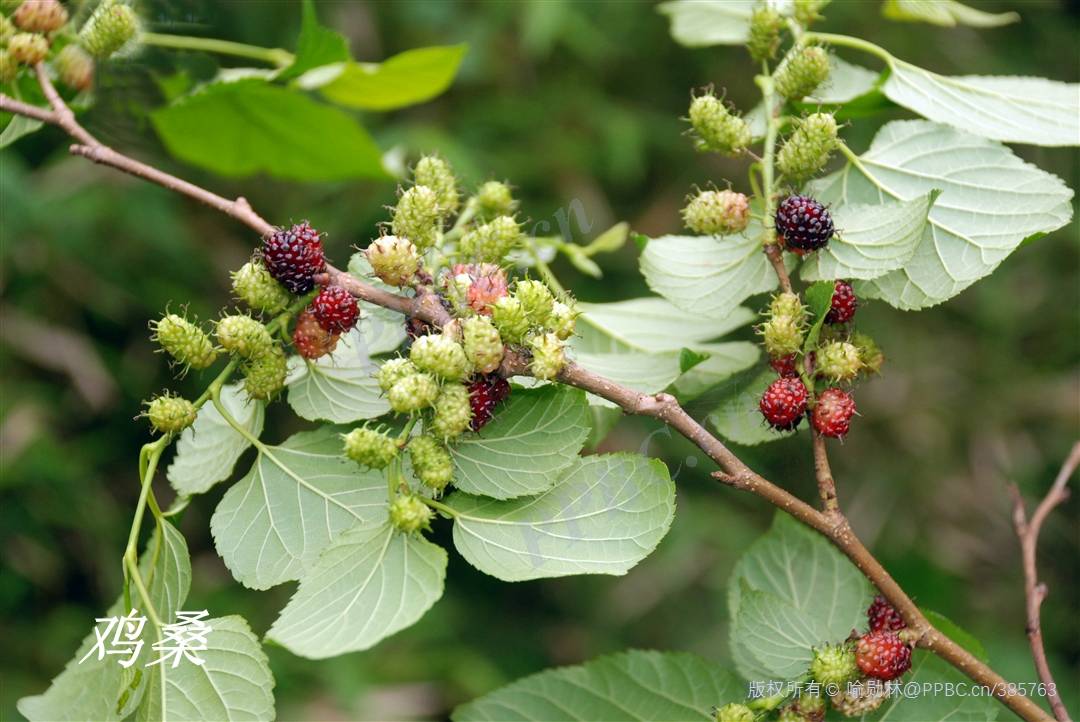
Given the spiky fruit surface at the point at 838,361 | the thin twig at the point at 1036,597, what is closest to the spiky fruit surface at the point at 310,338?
the spiky fruit surface at the point at 838,361

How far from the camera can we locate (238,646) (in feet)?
2.55

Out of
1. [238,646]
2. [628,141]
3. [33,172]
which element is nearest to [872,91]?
[238,646]

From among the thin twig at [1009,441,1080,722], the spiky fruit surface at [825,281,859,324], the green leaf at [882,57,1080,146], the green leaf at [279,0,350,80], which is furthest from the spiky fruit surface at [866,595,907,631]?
the green leaf at [279,0,350,80]

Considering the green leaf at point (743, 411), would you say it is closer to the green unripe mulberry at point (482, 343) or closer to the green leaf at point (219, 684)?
the green unripe mulberry at point (482, 343)

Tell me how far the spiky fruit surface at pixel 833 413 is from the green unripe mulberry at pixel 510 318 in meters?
0.24

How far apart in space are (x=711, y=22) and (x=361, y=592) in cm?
76

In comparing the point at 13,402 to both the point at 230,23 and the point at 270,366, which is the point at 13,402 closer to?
the point at 230,23

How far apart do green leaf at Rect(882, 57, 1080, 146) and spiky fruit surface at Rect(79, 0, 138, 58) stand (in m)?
0.71

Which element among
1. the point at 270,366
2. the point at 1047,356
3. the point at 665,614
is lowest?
the point at 665,614

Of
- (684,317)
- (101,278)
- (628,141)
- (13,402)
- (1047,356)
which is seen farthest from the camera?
(1047,356)

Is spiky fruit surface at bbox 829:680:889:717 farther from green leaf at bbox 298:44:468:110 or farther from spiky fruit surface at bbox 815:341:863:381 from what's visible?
green leaf at bbox 298:44:468:110

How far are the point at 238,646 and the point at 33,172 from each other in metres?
1.82

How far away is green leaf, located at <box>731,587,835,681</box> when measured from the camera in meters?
0.85

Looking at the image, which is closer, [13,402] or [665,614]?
[13,402]
